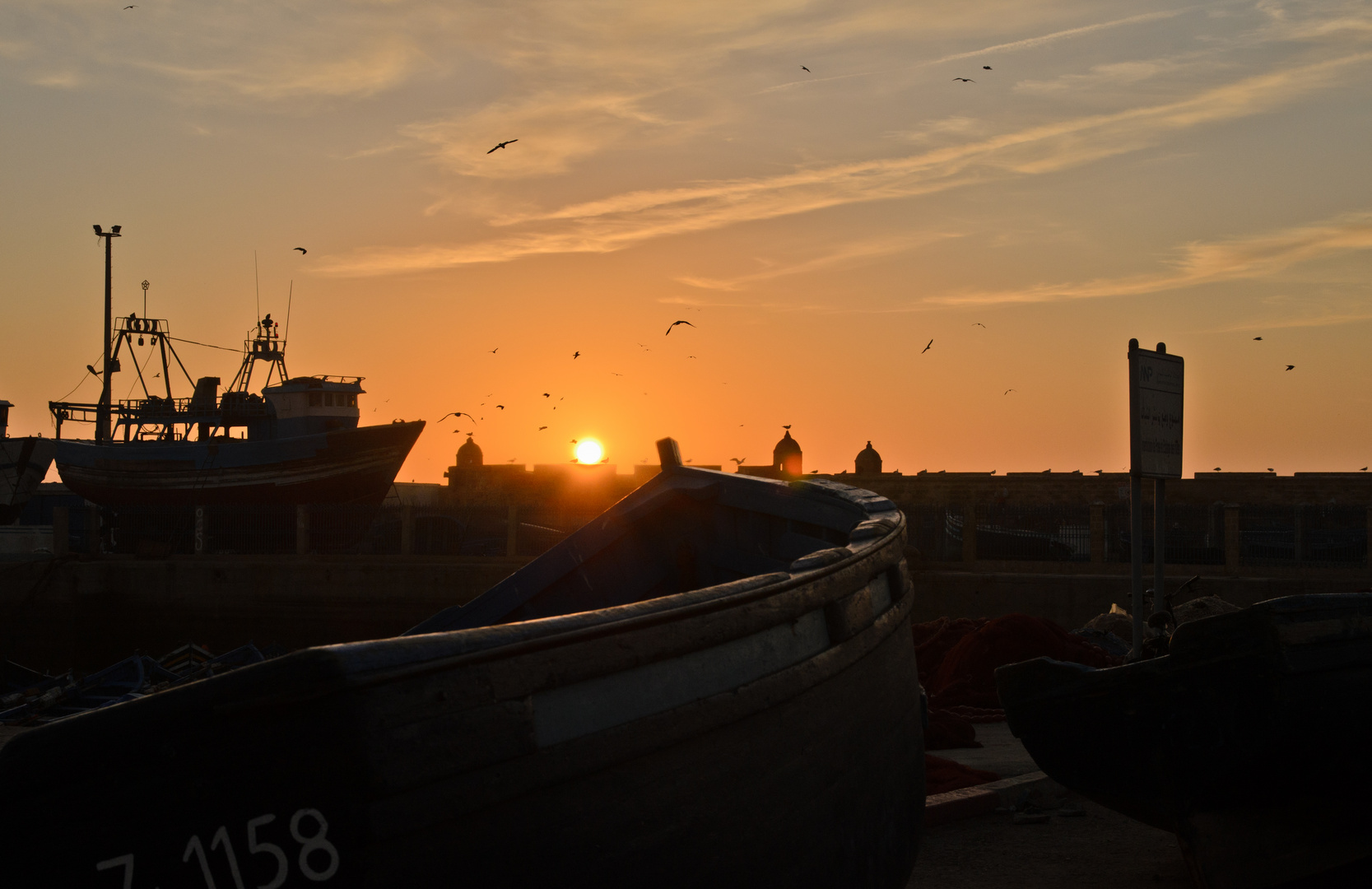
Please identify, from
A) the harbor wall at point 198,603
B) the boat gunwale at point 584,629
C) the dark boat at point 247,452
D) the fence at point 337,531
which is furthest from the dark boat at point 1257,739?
Result: the dark boat at point 247,452

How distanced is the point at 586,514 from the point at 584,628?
71.0 feet

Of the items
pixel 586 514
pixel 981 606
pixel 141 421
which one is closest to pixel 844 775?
pixel 981 606

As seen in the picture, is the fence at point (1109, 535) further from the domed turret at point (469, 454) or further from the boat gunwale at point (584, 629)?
the domed turret at point (469, 454)

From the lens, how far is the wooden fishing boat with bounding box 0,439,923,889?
229 centimetres

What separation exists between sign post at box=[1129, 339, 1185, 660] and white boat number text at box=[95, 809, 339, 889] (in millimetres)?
5700

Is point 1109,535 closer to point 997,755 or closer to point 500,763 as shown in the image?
point 997,755

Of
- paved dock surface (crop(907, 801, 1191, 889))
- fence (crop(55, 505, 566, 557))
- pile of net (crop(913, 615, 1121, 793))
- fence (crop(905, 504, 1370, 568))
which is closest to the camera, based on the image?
paved dock surface (crop(907, 801, 1191, 889))

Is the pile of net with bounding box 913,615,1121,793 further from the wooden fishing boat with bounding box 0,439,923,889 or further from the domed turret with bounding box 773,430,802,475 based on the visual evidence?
the domed turret with bounding box 773,430,802,475

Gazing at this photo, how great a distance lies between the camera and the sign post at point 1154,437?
6965 millimetres

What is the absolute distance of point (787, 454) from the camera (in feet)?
115

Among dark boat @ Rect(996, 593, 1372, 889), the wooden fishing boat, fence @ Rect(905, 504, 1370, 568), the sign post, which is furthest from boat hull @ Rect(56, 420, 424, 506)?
the wooden fishing boat

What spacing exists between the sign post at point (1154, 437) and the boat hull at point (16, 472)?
42455 millimetres

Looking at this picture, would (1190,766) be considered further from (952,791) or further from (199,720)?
(199,720)

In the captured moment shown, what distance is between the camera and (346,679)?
2340mm
